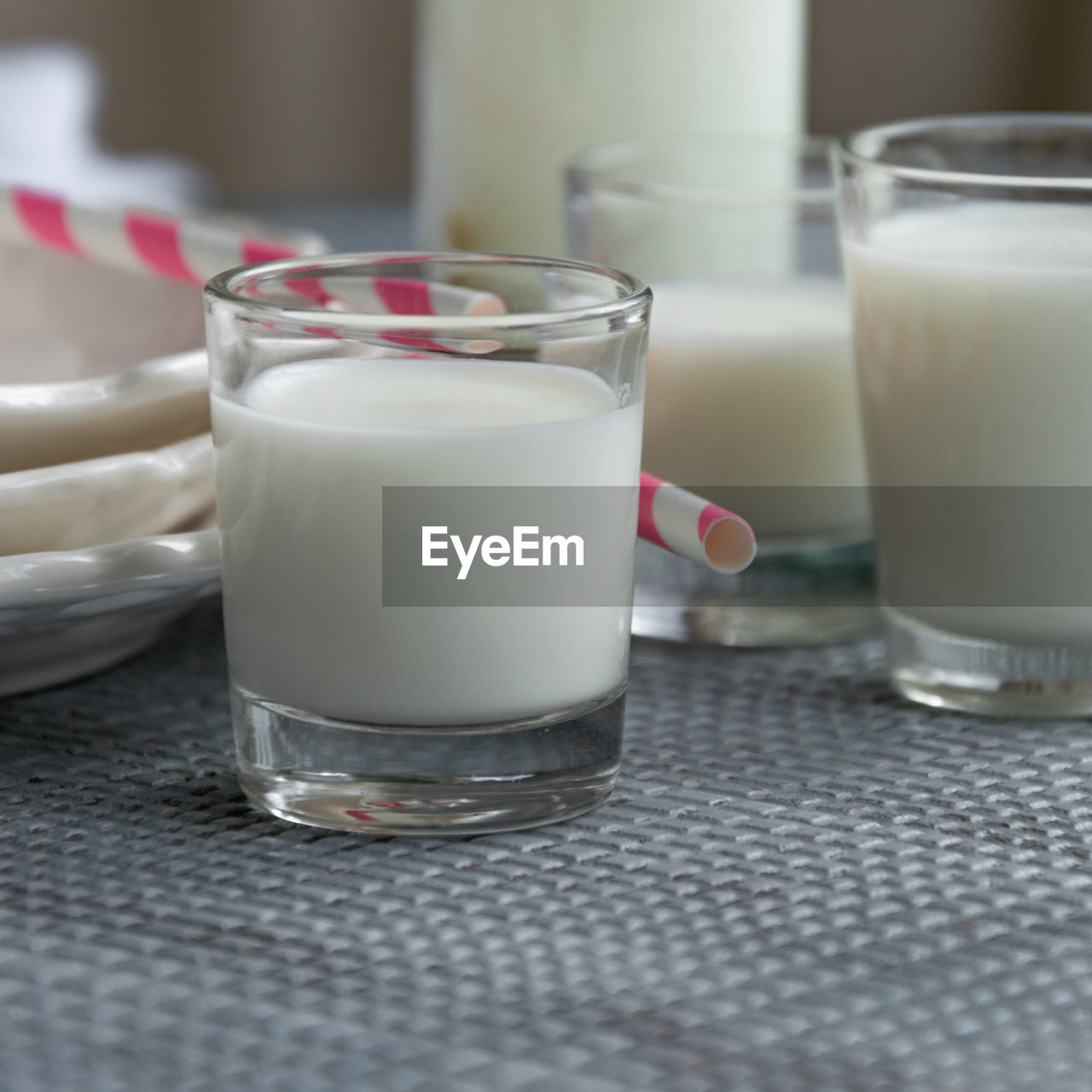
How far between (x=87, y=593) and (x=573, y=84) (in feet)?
1.35

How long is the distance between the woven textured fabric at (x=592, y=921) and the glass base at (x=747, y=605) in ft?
0.24

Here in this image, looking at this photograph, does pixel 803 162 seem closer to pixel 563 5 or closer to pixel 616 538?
pixel 563 5

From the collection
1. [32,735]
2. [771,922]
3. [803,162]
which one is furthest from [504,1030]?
[803,162]

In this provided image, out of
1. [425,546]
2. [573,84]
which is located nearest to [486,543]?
[425,546]

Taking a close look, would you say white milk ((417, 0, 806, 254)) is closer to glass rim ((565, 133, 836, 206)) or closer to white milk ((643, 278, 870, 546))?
glass rim ((565, 133, 836, 206))

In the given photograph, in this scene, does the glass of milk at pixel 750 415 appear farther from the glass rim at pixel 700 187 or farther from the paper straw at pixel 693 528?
the paper straw at pixel 693 528

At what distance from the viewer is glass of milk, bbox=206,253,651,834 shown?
431 millimetres

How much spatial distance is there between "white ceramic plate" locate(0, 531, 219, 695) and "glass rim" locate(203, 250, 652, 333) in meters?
0.08

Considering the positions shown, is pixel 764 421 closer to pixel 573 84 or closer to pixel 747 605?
pixel 747 605

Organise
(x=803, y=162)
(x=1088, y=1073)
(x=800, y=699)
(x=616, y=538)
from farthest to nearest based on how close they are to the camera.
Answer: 1. (x=803, y=162)
2. (x=800, y=699)
3. (x=616, y=538)
4. (x=1088, y=1073)

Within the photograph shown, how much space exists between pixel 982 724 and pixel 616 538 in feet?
0.54

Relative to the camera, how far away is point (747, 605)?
0.63 meters

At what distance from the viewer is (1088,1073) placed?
1.15 feet

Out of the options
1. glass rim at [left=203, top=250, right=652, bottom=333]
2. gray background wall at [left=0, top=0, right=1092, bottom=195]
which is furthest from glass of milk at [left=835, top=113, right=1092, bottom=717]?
gray background wall at [left=0, top=0, right=1092, bottom=195]
